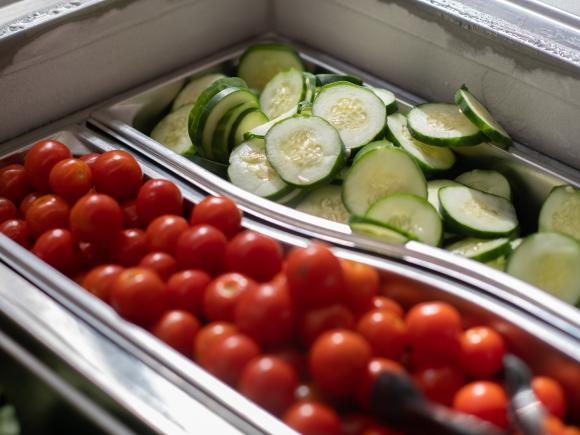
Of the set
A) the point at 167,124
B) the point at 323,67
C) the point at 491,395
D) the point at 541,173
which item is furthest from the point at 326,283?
the point at 323,67

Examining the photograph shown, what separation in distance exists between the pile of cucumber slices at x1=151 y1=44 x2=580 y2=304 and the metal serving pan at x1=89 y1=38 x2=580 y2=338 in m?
0.05

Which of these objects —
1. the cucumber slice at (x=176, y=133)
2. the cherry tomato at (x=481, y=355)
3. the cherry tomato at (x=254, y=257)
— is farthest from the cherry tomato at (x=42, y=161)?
the cherry tomato at (x=481, y=355)

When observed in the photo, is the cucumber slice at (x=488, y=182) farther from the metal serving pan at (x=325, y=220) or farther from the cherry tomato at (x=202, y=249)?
the cherry tomato at (x=202, y=249)

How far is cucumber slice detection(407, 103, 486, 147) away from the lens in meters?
1.81

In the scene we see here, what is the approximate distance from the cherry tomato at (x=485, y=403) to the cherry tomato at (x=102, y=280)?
69 centimetres

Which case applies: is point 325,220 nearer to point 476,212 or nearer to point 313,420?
point 476,212

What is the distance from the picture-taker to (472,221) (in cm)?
164

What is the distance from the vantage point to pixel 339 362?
117cm

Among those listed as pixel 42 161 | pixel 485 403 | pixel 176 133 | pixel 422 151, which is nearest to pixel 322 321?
pixel 485 403

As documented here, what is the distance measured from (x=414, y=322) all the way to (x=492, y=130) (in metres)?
0.70

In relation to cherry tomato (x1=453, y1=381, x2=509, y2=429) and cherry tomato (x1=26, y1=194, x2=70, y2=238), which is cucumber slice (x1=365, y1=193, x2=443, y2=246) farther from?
cherry tomato (x1=26, y1=194, x2=70, y2=238)

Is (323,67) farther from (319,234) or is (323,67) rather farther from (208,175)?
(319,234)

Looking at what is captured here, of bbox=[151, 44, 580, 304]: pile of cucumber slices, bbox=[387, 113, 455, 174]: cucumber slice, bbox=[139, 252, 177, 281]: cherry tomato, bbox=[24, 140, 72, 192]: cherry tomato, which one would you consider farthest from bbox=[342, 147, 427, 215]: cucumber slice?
bbox=[24, 140, 72, 192]: cherry tomato

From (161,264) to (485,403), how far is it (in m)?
0.67
